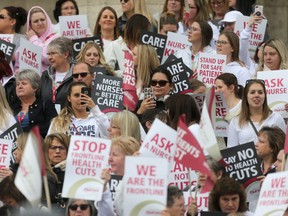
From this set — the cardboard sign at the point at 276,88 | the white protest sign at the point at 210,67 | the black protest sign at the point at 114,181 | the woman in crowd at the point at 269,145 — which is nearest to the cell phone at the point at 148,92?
the white protest sign at the point at 210,67

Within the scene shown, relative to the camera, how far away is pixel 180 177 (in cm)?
1903

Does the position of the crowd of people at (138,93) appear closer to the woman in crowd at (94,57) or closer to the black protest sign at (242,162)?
the woman in crowd at (94,57)

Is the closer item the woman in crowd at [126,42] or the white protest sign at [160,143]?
the white protest sign at [160,143]

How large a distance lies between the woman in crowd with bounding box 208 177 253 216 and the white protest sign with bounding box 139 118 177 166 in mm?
533

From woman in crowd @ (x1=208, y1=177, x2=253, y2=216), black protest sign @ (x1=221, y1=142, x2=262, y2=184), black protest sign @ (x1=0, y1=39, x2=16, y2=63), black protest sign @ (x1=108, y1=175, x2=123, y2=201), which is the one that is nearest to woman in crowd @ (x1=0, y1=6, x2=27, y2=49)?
black protest sign @ (x1=0, y1=39, x2=16, y2=63)

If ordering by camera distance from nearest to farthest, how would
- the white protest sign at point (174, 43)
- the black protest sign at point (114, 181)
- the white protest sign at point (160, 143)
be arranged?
the white protest sign at point (160, 143) < the black protest sign at point (114, 181) < the white protest sign at point (174, 43)

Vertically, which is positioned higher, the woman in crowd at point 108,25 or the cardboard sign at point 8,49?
the woman in crowd at point 108,25

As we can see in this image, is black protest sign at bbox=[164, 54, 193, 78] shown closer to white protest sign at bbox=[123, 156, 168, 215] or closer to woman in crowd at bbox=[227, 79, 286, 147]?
woman in crowd at bbox=[227, 79, 286, 147]

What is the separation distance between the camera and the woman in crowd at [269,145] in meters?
19.3

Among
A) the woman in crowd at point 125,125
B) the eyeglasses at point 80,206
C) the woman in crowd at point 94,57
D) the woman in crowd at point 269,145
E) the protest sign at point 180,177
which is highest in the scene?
the woman in crowd at point 94,57

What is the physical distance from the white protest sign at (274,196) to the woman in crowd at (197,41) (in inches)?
276

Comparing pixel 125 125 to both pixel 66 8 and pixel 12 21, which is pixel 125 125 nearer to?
pixel 12 21

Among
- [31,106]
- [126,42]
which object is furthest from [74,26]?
[31,106]

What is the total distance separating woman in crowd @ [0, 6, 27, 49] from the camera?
79.4 ft
